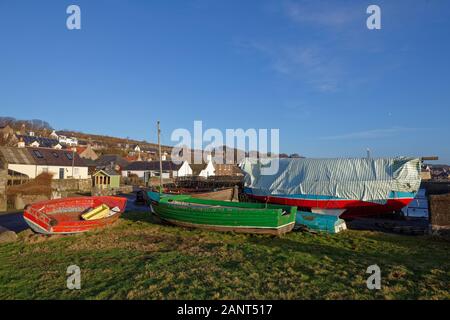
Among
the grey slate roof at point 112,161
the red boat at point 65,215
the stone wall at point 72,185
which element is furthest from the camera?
the grey slate roof at point 112,161

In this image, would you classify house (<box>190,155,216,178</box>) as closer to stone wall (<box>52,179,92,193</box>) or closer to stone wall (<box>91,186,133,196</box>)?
stone wall (<box>91,186,133,196</box>)

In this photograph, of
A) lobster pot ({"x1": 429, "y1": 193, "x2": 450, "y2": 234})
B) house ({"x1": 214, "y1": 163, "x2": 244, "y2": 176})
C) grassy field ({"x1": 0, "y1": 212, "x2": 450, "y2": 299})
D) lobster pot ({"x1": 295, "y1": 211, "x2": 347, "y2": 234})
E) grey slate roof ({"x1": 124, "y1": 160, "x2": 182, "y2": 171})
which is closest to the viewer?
grassy field ({"x1": 0, "y1": 212, "x2": 450, "y2": 299})

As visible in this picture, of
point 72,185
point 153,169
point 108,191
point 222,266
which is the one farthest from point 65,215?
point 153,169

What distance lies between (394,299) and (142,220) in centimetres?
1731

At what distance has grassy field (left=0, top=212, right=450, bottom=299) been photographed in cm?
846

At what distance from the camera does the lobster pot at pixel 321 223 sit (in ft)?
60.3

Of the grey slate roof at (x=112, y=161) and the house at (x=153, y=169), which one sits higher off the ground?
the grey slate roof at (x=112, y=161)

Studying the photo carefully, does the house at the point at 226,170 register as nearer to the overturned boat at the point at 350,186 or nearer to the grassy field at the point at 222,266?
the overturned boat at the point at 350,186

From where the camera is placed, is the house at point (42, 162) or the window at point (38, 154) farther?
the window at point (38, 154)

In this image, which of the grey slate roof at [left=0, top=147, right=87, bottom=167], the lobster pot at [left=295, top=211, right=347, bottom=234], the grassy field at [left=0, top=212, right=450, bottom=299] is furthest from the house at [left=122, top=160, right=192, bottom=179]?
the grassy field at [left=0, top=212, right=450, bottom=299]

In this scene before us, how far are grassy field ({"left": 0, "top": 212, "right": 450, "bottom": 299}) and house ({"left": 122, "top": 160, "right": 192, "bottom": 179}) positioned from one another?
183 ft

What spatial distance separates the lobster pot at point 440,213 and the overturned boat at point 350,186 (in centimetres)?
524

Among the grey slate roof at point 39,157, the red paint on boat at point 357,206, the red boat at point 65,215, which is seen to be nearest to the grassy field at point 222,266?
the red boat at point 65,215
